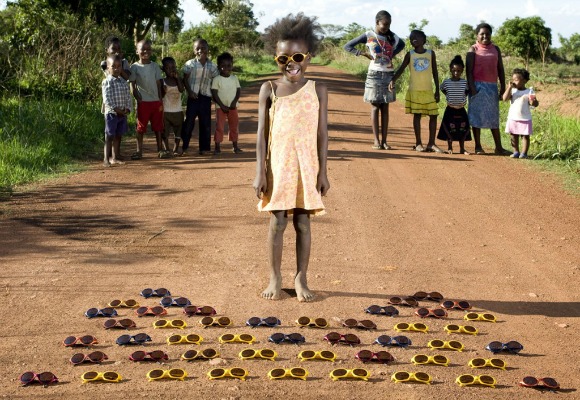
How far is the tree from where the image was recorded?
36188 millimetres

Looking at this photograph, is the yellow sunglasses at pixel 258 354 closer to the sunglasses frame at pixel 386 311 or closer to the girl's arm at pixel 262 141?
the sunglasses frame at pixel 386 311

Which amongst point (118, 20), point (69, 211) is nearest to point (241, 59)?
point (118, 20)

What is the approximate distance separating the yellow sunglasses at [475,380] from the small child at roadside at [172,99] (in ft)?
25.1

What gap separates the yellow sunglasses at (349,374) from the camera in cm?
426

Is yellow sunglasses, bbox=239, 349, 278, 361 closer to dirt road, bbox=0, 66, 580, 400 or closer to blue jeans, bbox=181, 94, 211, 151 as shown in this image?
dirt road, bbox=0, 66, 580, 400

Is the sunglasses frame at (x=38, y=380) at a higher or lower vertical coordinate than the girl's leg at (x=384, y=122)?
lower

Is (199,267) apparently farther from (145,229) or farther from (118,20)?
(118,20)

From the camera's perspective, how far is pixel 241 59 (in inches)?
1852

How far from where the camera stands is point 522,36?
3650 cm

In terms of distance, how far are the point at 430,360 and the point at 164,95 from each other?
751 centimetres

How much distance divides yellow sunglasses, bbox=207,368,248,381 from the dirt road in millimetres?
39

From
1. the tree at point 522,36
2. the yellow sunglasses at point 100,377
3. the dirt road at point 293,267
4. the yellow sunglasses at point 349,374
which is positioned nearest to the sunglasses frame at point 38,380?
the dirt road at point 293,267

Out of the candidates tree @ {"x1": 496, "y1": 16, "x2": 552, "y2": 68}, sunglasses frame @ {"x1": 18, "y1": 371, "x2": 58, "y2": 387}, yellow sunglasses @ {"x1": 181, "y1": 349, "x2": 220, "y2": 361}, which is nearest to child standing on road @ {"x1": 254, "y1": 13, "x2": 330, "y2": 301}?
yellow sunglasses @ {"x1": 181, "y1": 349, "x2": 220, "y2": 361}

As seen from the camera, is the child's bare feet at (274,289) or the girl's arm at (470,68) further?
the girl's arm at (470,68)
